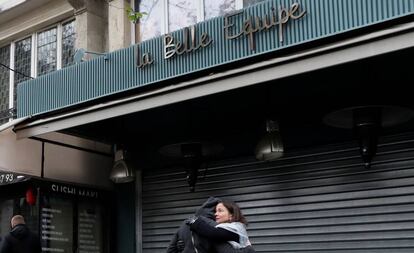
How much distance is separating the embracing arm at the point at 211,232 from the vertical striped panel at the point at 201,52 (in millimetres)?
2491

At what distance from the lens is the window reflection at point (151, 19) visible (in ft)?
36.0

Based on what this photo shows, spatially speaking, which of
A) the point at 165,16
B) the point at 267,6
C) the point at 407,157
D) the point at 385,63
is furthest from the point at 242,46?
the point at 165,16

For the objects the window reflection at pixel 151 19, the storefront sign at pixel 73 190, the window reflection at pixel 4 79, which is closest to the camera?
the storefront sign at pixel 73 190

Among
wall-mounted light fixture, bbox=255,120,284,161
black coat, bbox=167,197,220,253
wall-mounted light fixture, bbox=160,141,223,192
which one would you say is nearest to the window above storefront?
wall-mounted light fixture, bbox=160,141,223,192

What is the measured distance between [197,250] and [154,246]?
5.18m

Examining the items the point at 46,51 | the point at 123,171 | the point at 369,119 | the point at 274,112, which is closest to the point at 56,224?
the point at 123,171

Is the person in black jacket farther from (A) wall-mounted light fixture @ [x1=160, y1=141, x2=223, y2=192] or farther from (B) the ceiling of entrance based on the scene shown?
(A) wall-mounted light fixture @ [x1=160, y1=141, x2=223, y2=192]

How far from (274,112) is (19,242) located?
4071 millimetres

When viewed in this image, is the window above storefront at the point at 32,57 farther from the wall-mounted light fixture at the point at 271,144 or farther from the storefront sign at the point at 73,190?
the wall-mounted light fixture at the point at 271,144

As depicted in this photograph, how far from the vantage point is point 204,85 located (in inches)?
292

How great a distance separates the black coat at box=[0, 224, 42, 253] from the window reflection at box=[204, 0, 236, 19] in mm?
4388

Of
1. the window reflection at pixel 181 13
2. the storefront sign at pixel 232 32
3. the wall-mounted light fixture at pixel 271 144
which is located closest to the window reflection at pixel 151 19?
the window reflection at pixel 181 13

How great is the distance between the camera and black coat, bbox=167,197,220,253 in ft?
17.0

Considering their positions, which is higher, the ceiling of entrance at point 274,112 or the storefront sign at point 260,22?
the storefront sign at point 260,22
